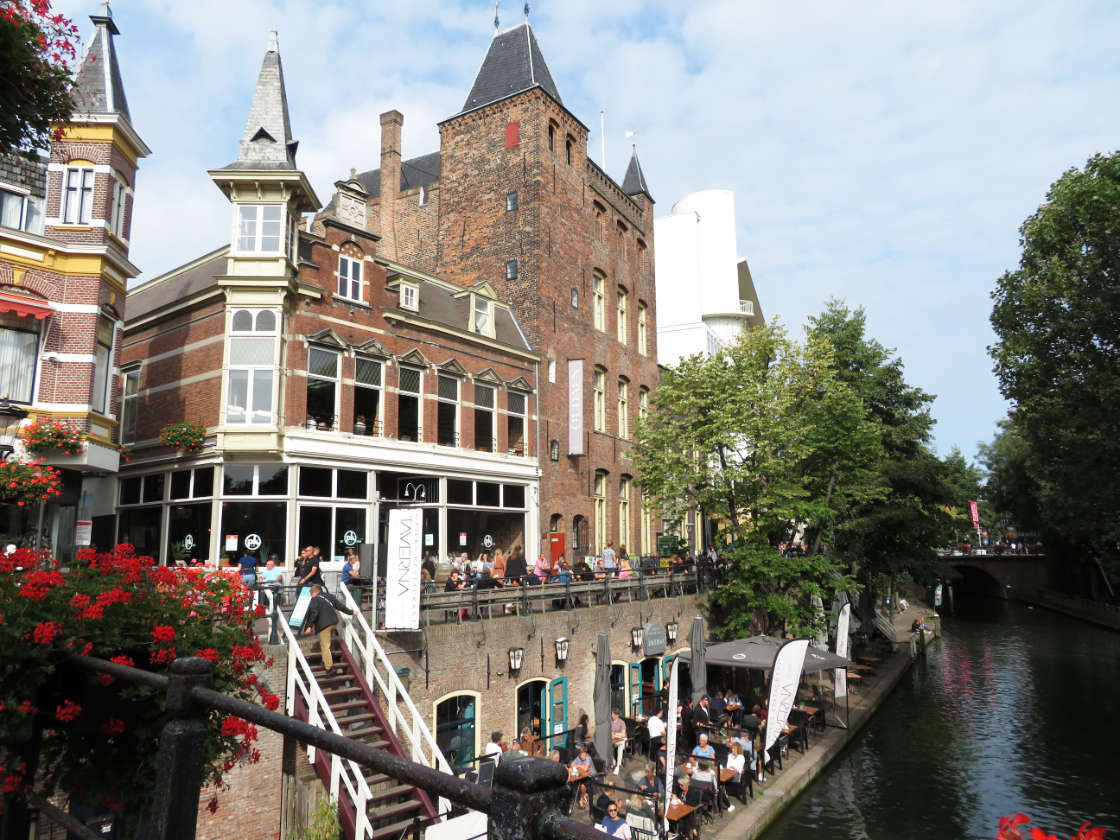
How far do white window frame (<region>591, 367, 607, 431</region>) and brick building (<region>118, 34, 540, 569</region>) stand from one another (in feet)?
24.2

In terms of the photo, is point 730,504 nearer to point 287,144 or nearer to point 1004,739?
point 1004,739

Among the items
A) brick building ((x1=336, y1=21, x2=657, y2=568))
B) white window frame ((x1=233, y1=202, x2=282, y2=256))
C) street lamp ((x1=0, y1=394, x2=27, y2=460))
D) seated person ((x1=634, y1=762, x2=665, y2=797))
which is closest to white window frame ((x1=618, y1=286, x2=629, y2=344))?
brick building ((x1=336, y1=21, x2=657, y2=568))

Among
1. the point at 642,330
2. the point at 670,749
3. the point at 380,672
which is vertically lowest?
the point at 670,749

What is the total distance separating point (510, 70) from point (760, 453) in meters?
19.9

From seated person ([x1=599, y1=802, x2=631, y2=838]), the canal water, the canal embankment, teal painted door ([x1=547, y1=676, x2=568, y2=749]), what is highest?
teal painted door ([x1=547, y1=676, x2=568, y2=749])

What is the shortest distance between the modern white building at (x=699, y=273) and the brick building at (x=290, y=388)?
31.2 metres

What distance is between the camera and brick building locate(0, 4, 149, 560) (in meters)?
15.1

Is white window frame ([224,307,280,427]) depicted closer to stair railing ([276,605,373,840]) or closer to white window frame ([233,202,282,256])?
white window frame ([233,202,282,256])

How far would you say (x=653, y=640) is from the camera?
2200 cm

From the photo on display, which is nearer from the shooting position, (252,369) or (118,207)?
(118,207)

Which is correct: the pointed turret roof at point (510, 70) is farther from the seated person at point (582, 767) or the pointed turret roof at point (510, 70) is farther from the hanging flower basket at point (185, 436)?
the seated person at point (582, 767)

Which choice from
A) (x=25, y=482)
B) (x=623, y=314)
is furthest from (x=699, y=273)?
(x=25, y=482)

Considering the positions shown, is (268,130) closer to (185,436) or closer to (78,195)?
(78,195)

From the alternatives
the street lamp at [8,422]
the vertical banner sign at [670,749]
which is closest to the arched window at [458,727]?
the vertical banner sign at [670,749]
